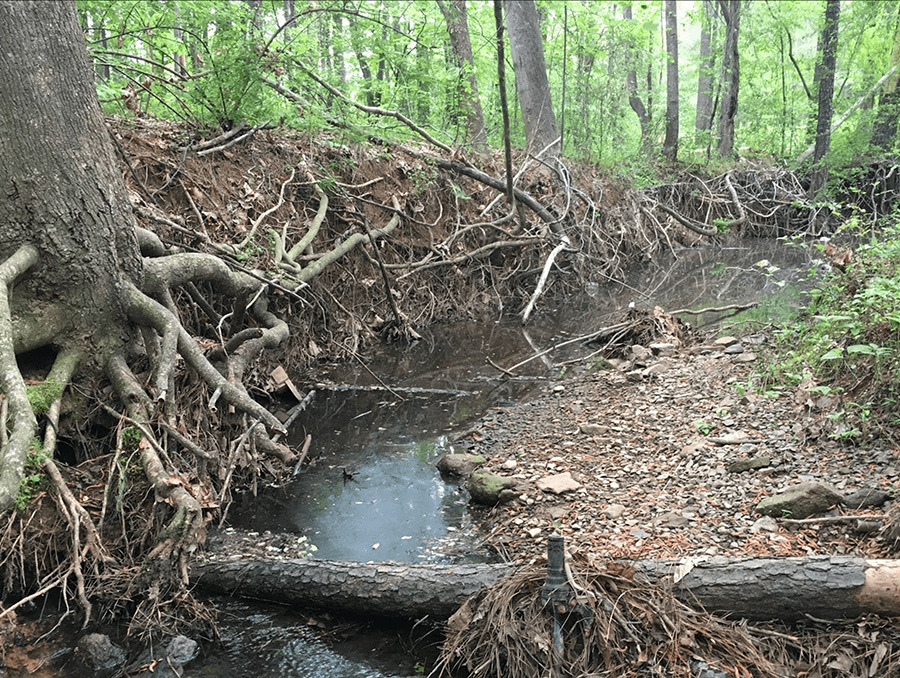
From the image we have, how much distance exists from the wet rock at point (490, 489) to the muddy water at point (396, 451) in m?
0.14

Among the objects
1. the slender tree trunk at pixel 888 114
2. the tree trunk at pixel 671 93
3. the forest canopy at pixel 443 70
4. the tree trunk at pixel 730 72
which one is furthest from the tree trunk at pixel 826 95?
the tree trunk at pixel 671 93

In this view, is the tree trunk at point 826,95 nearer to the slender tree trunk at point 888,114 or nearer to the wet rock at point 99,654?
Result: the slender tree trunk at point 888,114

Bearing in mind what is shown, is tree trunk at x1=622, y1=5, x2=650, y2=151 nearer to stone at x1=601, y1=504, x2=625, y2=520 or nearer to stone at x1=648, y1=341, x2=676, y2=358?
stone at x1=648, y1=341, x2=676, y2=358

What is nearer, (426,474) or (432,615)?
(432,615)

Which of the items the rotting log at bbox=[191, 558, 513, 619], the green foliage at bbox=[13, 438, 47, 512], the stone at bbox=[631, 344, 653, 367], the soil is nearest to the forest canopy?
the stone at bbox=[631, 344, 653, 367]

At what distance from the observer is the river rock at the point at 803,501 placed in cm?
324

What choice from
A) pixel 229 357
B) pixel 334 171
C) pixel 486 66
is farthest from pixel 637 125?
pixel 229 357

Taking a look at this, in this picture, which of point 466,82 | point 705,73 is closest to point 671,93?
point 705,73

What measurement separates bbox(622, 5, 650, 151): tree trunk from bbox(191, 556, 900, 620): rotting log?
548 inches

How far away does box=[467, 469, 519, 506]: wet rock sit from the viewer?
4.24 m

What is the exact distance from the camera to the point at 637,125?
68.7ft

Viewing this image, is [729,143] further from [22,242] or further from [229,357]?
[22,242]

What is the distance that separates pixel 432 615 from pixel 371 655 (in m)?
0.34

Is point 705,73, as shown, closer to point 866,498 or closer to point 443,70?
point 443,70
